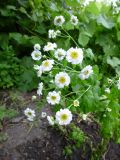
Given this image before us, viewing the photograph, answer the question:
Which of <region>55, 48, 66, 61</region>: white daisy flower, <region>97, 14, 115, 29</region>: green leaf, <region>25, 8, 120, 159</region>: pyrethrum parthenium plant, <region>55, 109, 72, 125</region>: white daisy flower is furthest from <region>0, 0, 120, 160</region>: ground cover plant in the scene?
<region>55, 109, 72, 125</region>: white daisy flower

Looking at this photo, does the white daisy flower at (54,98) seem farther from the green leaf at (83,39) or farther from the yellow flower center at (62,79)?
the green leaf at (83,39)

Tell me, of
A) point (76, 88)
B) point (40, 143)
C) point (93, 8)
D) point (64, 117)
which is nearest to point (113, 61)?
point (93, 8)

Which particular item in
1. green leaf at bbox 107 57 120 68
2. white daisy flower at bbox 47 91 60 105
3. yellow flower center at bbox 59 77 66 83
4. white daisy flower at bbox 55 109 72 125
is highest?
green leaf at bbox 107 57 120 68

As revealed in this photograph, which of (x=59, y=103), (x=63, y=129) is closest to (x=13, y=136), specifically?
(x=63, y=129)

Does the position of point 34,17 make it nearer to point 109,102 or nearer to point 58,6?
point 58,6

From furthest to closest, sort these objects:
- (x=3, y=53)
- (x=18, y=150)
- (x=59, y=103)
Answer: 1. (x=3, y=53)
2. (x=18, y=150)
3. (x=59, y=103)

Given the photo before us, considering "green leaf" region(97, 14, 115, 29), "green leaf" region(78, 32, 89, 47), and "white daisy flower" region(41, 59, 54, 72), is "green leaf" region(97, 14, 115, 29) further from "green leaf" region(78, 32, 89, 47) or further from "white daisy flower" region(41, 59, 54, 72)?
"white daisy flower" region(41, 59, 54, 72)

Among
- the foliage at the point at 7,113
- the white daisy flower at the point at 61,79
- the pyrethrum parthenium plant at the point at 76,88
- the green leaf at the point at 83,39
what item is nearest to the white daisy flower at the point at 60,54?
the pyrethrum parthenium plant at the point at 76,88

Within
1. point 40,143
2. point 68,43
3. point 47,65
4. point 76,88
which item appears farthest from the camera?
point 68,43

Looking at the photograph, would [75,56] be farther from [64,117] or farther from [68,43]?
[68,43]
